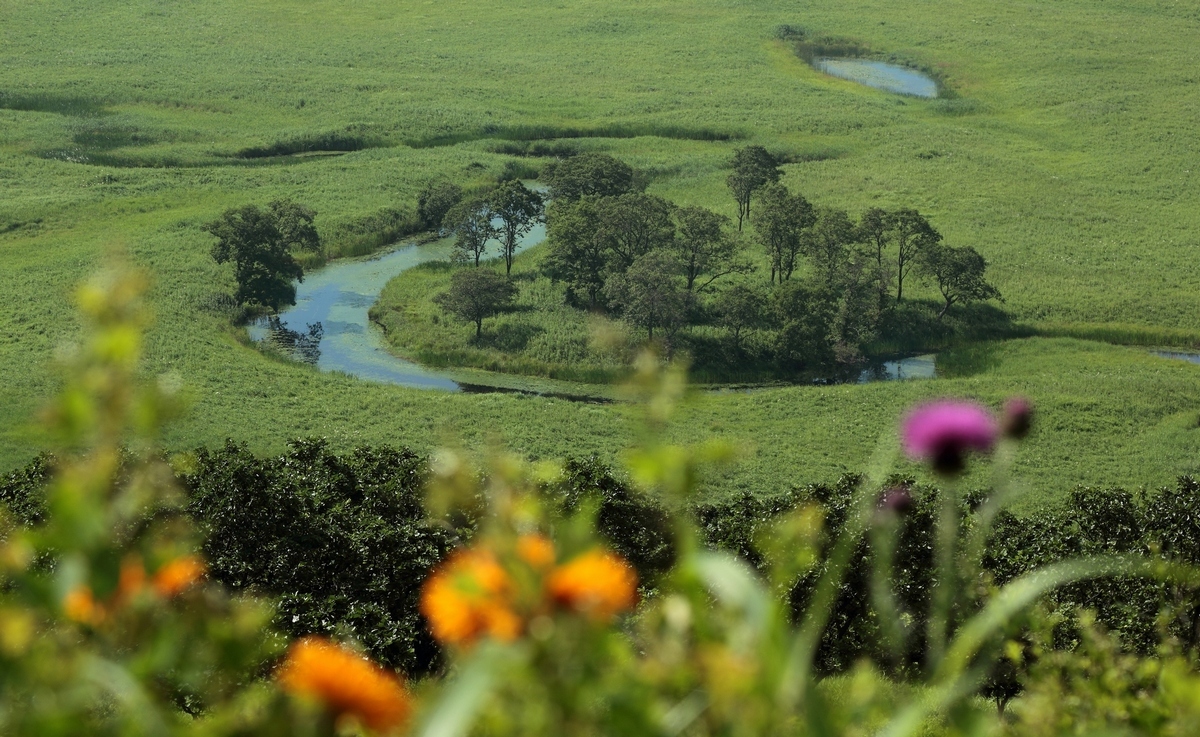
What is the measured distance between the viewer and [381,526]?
622 inches

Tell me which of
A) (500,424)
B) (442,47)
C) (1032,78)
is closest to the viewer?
(500,424)

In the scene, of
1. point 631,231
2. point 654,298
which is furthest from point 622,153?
point 654,298

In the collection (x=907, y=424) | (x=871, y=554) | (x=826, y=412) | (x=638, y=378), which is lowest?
(x=826, y=412)

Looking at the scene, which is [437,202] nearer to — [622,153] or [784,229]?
[622,153]

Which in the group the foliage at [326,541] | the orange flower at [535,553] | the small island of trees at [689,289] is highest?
the orange flower at [535,553]

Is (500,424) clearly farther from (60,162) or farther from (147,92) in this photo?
(147,92)

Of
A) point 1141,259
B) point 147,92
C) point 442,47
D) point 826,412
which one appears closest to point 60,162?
point 147,92

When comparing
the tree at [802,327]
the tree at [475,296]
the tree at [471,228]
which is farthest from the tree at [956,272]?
the tree at [471,228]

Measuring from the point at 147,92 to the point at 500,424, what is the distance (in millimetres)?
44449

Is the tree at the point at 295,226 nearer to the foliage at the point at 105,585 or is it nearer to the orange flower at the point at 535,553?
the foliage at the point at 105,585

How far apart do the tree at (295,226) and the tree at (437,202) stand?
206 inches

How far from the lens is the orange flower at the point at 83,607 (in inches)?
83.9

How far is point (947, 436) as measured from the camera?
257 cm

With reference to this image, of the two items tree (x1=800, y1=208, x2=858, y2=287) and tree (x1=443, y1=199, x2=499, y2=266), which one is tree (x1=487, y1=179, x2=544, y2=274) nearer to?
tree (x1=443, y1=199, x2=499, y2=266)
